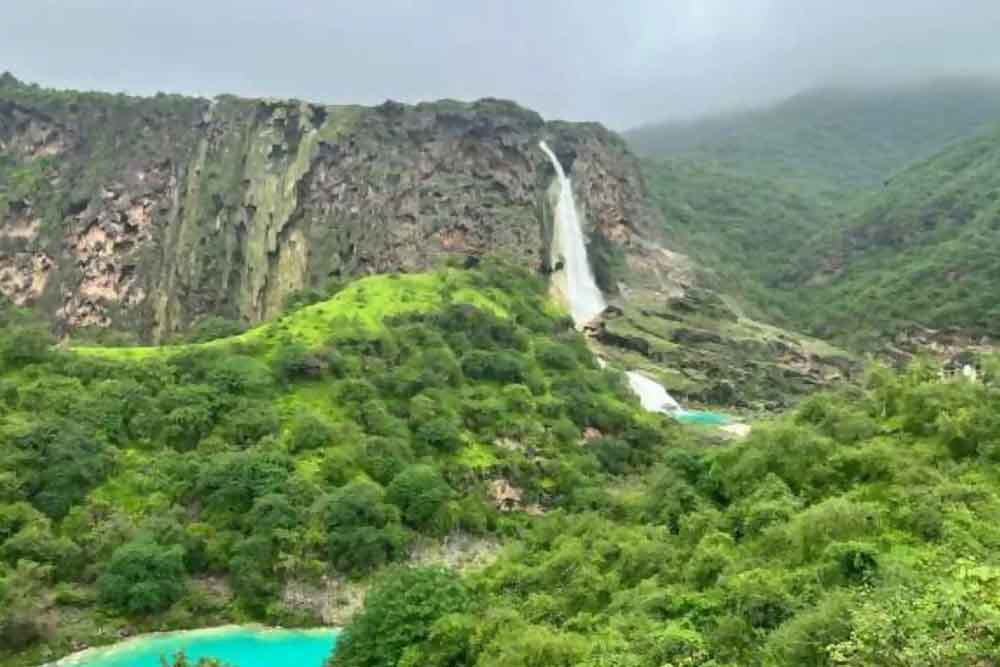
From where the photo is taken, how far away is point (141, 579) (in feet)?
149

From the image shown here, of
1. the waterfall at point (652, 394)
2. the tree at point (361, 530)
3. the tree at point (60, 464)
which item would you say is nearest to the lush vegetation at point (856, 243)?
the waterfall at point (652, 394)

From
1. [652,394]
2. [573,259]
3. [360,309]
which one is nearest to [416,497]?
[360,309]

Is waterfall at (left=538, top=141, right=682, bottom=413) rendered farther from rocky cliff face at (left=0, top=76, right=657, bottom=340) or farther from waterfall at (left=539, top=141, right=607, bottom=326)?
rocky cliff face at (left=0, top=76, right=657, bottom=340)

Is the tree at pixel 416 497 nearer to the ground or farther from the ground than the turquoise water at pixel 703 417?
farther from the ground

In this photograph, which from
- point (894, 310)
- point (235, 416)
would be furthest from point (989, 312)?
point (235, 416)

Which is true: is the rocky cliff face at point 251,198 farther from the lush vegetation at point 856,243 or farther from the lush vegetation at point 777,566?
the lush vegetation at point 777,566

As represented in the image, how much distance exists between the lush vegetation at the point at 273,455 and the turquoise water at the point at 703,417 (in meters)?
11.0

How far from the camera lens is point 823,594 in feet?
75.2

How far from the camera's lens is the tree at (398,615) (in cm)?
3145

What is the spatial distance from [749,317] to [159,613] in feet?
299

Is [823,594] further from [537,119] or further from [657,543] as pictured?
[537,119]

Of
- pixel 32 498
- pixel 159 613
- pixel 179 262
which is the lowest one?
pixel 159 613

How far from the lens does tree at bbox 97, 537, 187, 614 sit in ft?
148

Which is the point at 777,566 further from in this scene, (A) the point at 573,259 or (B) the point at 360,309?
(A) the point at 573,259
